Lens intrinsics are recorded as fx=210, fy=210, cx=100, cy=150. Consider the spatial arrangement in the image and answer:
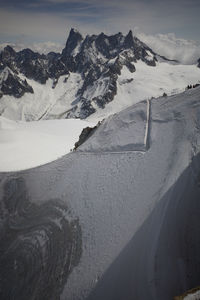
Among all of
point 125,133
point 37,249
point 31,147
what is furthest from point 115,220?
point 31,147

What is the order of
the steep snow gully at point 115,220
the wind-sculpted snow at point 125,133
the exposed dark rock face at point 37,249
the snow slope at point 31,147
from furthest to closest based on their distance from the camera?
1. the snow slope at point 31,147
2. the wind-sculpted snow at point 125,133
3. the exposed dark rock face at point 37,249
4. the steep snow gully at point 115,220

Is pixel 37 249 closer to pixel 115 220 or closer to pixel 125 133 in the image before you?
pixel 115 220

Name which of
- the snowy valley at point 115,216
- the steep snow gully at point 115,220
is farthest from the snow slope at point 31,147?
the steep snow gully at point 115,220

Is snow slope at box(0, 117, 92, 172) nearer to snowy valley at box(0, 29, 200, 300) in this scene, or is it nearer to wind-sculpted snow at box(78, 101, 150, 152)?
snowy valley at box(0, 29, 200, 300)

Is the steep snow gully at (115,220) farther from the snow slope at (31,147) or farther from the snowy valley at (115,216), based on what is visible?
the snow slope at (31,147)

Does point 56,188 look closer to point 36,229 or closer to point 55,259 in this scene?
point 36,229

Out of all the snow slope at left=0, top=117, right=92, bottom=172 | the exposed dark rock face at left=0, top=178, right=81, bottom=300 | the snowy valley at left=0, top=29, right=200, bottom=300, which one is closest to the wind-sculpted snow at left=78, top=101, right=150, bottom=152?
the snowy valley at left=0, top=29, right=200, bottom=300

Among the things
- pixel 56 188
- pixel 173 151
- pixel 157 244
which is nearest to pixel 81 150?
pixel 56 188
